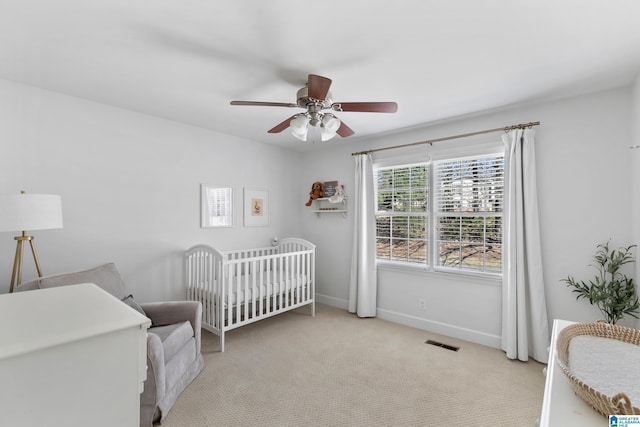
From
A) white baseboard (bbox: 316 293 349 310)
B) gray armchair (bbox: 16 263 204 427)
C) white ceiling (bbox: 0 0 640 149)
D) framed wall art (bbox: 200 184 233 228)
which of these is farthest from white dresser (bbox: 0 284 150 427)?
white baseboard (bbox: 316 293 349 310)

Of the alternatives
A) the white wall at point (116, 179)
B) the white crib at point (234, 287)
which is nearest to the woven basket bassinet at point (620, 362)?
the white crib at point (234, 287)

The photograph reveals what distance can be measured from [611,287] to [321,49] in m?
2.76

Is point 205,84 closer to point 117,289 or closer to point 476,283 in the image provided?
point 117,289

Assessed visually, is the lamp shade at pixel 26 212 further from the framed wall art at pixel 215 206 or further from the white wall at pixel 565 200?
the white wall at pixel 565 200

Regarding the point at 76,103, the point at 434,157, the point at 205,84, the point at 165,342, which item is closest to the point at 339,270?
the point at 434,157

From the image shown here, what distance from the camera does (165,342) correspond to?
1958 millimetres

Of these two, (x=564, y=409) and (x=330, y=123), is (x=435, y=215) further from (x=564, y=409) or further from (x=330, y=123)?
(x=564, y=409)

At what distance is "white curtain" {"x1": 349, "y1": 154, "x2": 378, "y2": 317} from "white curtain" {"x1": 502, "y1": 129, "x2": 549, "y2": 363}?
1455mm

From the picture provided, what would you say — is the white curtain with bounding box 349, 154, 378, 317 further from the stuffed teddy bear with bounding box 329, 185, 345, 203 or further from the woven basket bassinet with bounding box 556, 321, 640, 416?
the woven basket bassinet with bounding box 556, 321, 640, 416

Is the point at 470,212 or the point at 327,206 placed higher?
the point at 327,206

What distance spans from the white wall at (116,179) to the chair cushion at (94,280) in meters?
0.55

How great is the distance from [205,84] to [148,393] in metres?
2.18

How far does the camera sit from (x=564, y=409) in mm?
690

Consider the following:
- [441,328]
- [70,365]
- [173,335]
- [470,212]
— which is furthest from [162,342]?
[470,212]
